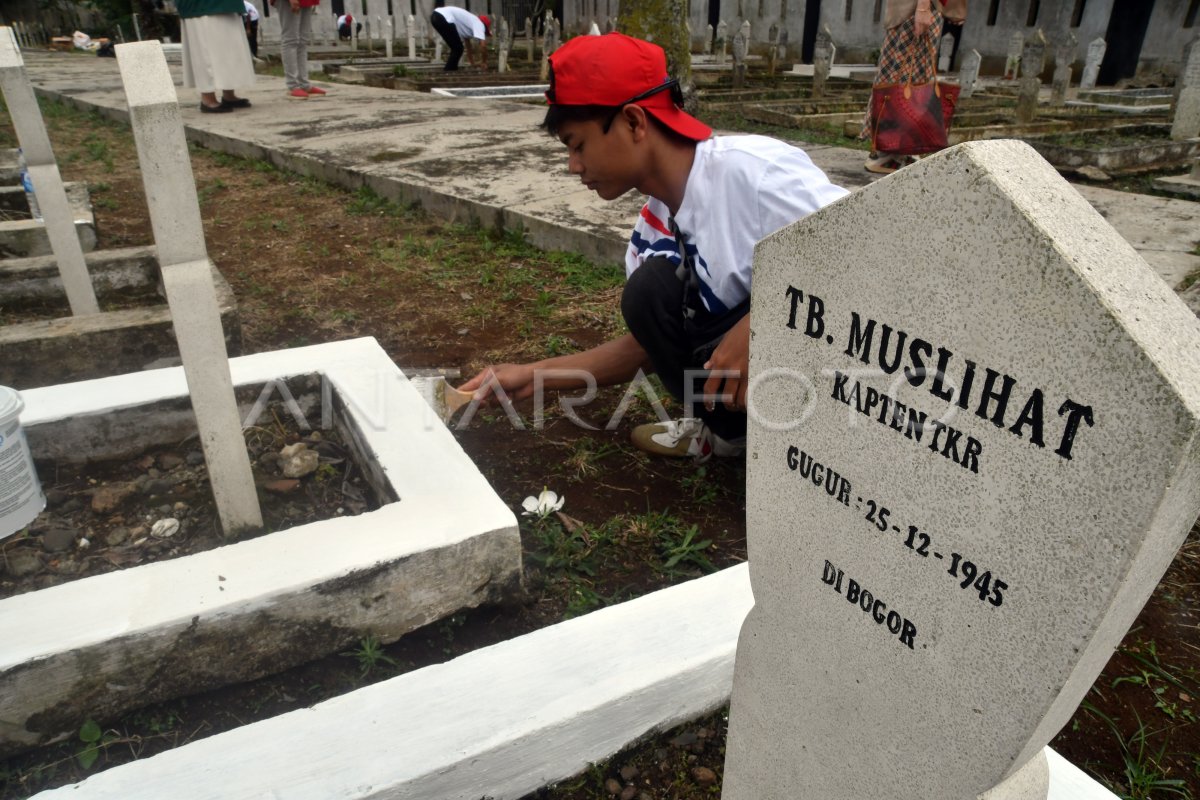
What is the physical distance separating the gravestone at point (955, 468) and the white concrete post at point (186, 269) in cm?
118

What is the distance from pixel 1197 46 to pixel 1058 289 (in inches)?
336

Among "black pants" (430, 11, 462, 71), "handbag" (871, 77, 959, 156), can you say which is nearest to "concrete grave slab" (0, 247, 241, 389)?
"handbag" (871, 77, 959, 156)

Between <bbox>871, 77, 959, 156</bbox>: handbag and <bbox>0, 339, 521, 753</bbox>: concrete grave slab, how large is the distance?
13.9ft

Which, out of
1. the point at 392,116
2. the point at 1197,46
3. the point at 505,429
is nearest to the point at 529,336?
the point at 505,429

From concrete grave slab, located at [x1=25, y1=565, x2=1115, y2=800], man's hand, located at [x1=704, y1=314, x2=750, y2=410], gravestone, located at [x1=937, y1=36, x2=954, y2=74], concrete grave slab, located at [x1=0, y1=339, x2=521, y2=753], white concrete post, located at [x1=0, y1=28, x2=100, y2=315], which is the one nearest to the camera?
concrete grave slab, located at [x1=25, y1=565, x2=1115, y2=800]

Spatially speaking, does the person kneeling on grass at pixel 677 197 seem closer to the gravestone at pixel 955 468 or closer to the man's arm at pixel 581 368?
the man's arm at pixel 581 368

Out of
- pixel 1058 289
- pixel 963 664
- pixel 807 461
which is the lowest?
pixel 963 664

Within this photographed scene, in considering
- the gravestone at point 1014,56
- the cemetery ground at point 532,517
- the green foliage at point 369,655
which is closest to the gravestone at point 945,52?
the gravestone at point 1014,56

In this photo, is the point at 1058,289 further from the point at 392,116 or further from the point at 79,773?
the point at 392,116

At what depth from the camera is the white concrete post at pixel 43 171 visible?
2.54 metres

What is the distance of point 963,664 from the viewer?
2.86 ft

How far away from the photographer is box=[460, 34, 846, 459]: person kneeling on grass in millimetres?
1791

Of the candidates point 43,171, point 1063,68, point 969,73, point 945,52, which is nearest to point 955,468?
point 43,171

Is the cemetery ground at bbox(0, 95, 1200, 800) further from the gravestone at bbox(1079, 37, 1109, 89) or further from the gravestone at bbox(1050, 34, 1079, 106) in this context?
the gravestone at bbox(1079, 37, 1109, 89)
